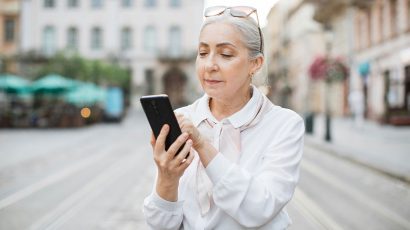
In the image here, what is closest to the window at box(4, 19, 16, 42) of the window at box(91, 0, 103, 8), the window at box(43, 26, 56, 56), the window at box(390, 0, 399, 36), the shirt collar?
the window at box(43, 26, 56, 56)

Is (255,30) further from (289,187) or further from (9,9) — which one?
(9,9)

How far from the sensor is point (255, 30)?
1.84 m

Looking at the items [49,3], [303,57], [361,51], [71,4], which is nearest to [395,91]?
[361,51]

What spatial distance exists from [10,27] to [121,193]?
163 feet

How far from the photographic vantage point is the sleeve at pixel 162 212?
1.85 m

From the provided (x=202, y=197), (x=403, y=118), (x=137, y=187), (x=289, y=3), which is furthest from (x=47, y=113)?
(x=289, y=3)

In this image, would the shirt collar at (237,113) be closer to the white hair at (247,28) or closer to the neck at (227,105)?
the neck at (227,105)

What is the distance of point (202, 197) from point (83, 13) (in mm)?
54824

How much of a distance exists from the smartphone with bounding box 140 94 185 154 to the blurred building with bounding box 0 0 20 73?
53585 mm

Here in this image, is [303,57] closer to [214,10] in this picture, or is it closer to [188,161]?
[214,10]

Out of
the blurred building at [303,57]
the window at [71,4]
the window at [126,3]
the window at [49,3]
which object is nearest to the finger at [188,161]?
the blurred building at [303,57]

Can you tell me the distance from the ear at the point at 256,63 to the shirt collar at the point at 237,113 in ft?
0.26

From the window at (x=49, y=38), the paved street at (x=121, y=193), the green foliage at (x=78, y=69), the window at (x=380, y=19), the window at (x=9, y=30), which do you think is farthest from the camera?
the window at (x=49, y=38)

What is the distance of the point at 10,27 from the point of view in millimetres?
53531
